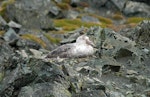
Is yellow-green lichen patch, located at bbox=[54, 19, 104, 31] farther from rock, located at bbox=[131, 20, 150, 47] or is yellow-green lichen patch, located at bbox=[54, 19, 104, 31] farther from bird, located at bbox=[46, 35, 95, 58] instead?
bird, located at bbox=[46, 35, 95, 58]

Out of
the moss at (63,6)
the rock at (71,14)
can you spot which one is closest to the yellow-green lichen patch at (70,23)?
the rock at (71,14)

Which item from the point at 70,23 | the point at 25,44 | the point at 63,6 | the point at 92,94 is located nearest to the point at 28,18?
the point at 70,23

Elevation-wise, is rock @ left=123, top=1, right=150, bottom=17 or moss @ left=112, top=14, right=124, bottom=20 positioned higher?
rock @ left=123, top=1, right=150, bottom=17

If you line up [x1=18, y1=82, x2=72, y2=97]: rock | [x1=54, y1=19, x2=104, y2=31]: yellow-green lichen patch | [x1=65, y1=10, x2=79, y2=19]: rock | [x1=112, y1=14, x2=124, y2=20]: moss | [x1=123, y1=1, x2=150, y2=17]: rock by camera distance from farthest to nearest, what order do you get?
[x1=112, y1=14, x2=124, y2=20]: moss < [x1=123, y1=1, x2=150, y2=17]: rock < [x1=65, y1=10, x2=79, y2=19]: rock < [x1=54, y1=19, x2=104, y2=31]: yellow-green lichen patch < [x1=18, y1=82, x2=72, y2=97]: rock

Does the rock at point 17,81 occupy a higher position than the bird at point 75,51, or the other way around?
the rock at point 17,81

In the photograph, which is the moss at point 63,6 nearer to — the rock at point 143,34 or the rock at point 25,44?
the rock at point 25,44

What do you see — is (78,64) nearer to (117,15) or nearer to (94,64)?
(94,64)

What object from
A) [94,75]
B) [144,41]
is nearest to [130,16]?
[144,41]

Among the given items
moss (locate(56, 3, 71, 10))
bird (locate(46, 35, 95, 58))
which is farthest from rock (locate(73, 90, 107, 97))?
moss (locate(56, 3, 71, 10))

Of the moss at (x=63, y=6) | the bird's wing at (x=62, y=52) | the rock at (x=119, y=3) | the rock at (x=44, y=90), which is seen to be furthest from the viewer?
the rock at (x=119, y=3)
